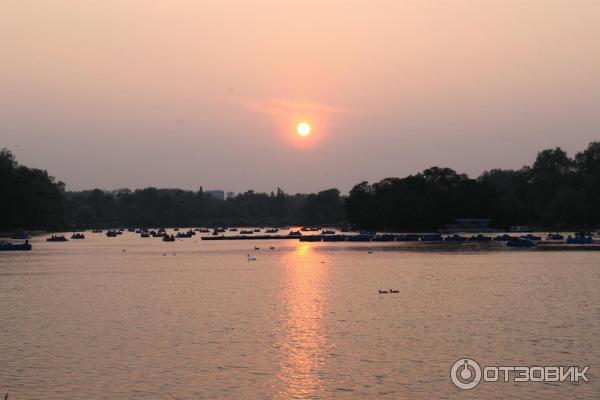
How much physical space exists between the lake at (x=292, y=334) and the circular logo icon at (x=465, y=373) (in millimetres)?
441

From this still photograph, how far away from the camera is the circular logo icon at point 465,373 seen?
111 feet

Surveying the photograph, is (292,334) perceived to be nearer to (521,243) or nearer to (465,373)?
(465,373)

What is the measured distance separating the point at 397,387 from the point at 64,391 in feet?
45.3

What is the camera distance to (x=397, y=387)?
33.4 meters

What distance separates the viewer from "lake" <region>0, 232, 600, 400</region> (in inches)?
1341

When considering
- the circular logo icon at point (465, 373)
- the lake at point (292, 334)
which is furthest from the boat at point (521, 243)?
the circular logo icon at point (465, 373)

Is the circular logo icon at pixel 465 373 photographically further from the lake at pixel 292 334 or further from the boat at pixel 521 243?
the boat at pixel 521 243

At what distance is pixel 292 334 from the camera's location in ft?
158

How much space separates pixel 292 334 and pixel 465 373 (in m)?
14.8

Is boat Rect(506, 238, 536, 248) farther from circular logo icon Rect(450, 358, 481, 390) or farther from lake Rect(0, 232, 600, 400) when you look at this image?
circular logo icon Rect(450, 358, 481, 390)

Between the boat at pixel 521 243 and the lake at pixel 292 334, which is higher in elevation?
the boat at pixel 521 243

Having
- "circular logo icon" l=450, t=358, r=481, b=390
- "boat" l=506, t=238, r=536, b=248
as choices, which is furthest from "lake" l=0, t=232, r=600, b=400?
"boat" l=506, t=238, r=536, b=248

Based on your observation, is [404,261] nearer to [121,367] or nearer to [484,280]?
[484,280]

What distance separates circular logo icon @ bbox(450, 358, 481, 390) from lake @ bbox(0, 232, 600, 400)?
0.44 metres
